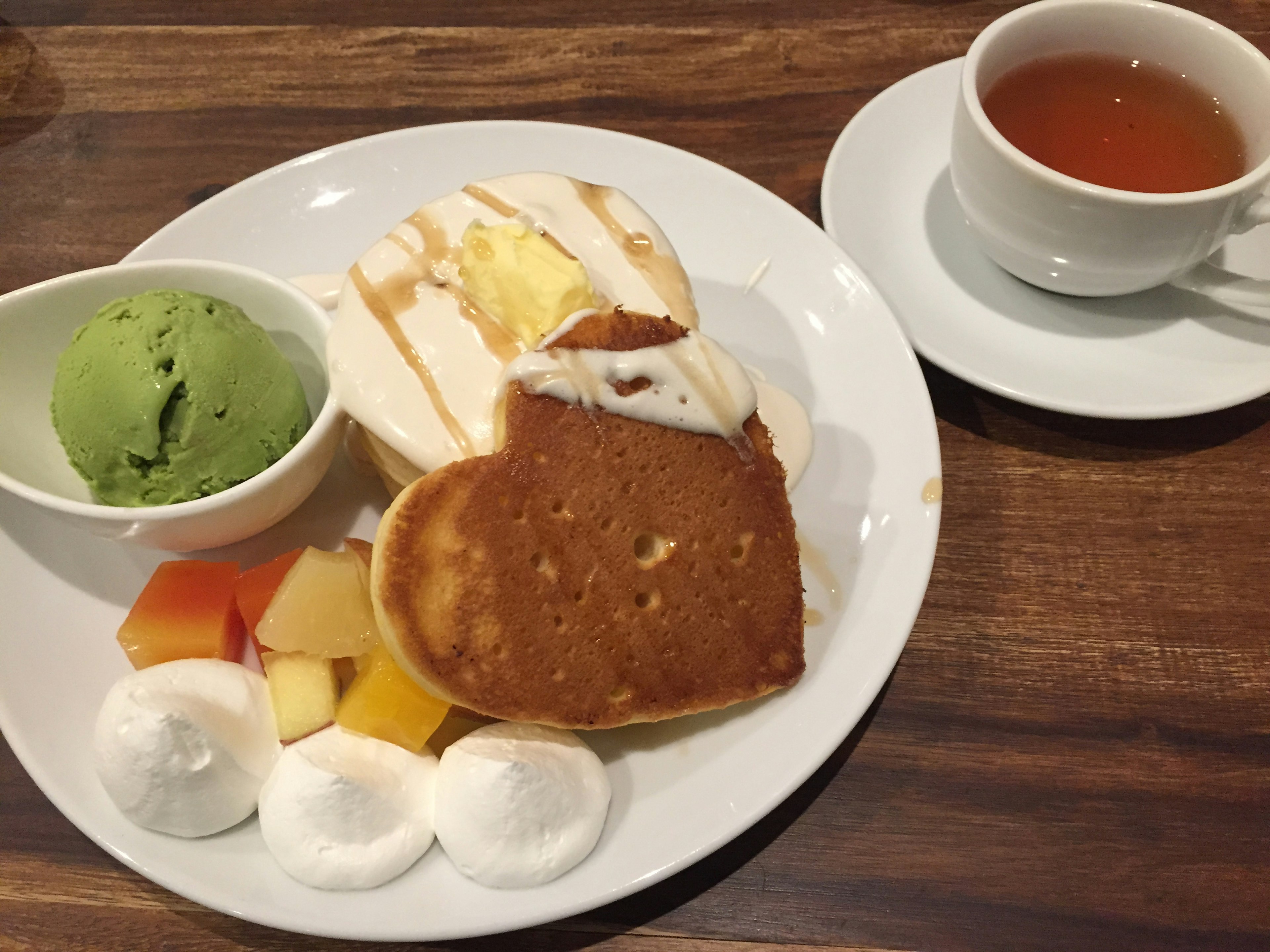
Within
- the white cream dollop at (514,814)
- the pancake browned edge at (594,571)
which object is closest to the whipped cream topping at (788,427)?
the pancake browned edge at (594,571)

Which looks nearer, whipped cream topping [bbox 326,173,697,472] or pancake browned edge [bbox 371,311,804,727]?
pancake browned edge [bbox 371,311,804,727]

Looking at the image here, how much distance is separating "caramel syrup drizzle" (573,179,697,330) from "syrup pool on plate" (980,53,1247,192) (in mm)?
649

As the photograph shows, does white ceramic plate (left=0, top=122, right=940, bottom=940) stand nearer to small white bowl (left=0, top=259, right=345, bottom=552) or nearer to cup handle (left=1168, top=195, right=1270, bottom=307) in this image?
small white bowl (left=0, top=259, right=345, bottom=552)

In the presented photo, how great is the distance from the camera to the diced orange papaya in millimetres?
1265

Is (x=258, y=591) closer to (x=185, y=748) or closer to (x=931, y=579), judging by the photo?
(x=185, y=748)

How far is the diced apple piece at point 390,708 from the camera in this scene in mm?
1196

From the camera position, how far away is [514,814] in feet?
3.58

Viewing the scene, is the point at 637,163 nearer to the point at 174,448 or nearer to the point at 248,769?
the point at 174,448

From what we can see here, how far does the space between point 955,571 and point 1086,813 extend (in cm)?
41

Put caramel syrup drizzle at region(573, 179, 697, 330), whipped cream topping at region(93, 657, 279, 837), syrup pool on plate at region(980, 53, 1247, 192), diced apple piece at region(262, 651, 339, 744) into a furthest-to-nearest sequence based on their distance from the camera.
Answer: syrup pool on plate at region(980, 53, 1247, 192) → caramel syrup drizzle at region(573, 179, 697, 330) → diced apple piece at region(262, 651, 339, 744) → whipped cream topping at region(93, 657, 279, 837)

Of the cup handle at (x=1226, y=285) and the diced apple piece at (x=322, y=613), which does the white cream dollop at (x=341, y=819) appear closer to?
the diced apple piece at (x=322, y=613)

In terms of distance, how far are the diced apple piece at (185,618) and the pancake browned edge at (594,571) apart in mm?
258

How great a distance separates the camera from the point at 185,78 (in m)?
2.09

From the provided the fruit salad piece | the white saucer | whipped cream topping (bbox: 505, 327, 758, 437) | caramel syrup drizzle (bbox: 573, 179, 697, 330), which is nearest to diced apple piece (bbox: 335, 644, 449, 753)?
the fruit salad piece
